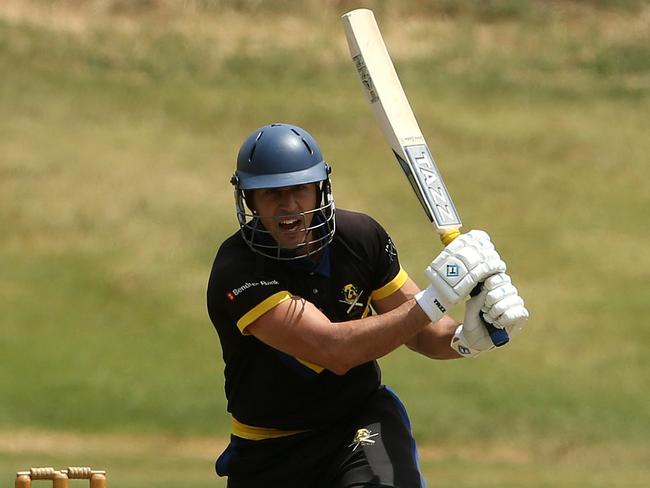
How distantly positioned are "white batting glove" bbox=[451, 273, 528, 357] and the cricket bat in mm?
513

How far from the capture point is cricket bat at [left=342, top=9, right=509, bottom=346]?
4742 millimetres

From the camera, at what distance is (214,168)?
16.8 m

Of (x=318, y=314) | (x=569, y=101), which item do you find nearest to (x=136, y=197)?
(x=569, y=101)

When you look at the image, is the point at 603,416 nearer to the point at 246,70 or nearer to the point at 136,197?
the point at 136,197

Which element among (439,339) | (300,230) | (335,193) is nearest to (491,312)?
(439,339)

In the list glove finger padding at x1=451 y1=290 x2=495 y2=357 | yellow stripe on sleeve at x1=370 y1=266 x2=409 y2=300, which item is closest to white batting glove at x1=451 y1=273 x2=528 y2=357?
glove finger padding at x1=451 y1=290 x2=495 y2=357

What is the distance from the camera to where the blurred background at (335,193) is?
1214cm

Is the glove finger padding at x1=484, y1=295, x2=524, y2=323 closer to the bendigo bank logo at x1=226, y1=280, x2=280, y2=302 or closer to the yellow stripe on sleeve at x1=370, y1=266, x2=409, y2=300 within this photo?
the yellow stripe on sleeve at x1=370, y1=266, x2=409, y2=300

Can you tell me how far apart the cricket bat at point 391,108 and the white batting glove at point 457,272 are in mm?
524

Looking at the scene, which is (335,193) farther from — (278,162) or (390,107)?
(278,162)

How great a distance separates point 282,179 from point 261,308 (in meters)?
0.38

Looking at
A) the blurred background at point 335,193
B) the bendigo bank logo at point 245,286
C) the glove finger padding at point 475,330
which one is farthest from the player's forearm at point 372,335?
the blurred background at point 335,193

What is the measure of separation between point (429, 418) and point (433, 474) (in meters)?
1.91

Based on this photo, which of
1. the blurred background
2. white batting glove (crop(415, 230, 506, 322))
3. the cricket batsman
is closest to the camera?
white batting glove (crop(415, 230, 506, 322))
